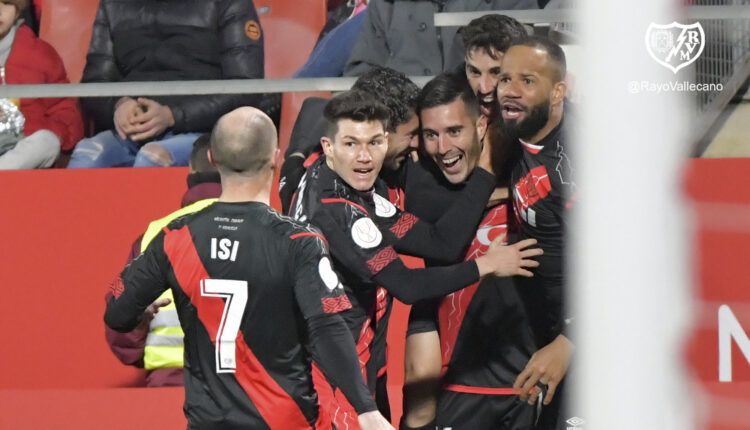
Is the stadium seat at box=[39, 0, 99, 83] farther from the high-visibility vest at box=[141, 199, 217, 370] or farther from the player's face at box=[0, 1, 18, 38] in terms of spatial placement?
the high-visibility vest at box=[141, 199, 217, 370]

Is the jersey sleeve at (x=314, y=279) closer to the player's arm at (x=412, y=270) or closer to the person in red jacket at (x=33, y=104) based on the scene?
the player's arm at (x=412, y=270)

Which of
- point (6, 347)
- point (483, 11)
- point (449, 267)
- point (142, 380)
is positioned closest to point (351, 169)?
point (449, 267)

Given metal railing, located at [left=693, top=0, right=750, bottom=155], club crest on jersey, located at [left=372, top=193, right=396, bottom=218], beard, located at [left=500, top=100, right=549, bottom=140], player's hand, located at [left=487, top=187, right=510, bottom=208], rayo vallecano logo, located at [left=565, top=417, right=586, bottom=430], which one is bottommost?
rayo vallecano logo, located at [left=565, top=417, right=586, bottom=430]

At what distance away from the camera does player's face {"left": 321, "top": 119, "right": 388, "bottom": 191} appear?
157 inches

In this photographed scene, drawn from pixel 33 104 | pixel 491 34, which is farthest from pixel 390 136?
pixel 33 104

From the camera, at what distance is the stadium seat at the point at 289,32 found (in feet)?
21.0

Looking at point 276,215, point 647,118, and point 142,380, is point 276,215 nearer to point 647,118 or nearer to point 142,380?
point 142,380

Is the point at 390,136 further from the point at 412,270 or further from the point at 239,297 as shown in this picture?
the point at 239,297

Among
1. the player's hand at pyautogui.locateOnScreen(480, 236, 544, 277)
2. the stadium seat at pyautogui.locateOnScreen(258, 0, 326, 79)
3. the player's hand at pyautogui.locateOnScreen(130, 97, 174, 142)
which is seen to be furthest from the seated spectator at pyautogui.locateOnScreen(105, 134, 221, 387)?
the stadium seat at pyautogui.locateOnScreen(258, 0, 326, 79)

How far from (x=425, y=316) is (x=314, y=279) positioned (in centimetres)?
106

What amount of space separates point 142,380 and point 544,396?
183 cm

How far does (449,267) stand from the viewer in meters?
3.96

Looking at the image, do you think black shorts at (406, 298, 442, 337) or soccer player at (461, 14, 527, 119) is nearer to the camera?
soccer player at (461, 14, 527, 119)

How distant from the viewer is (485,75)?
13.8ft
